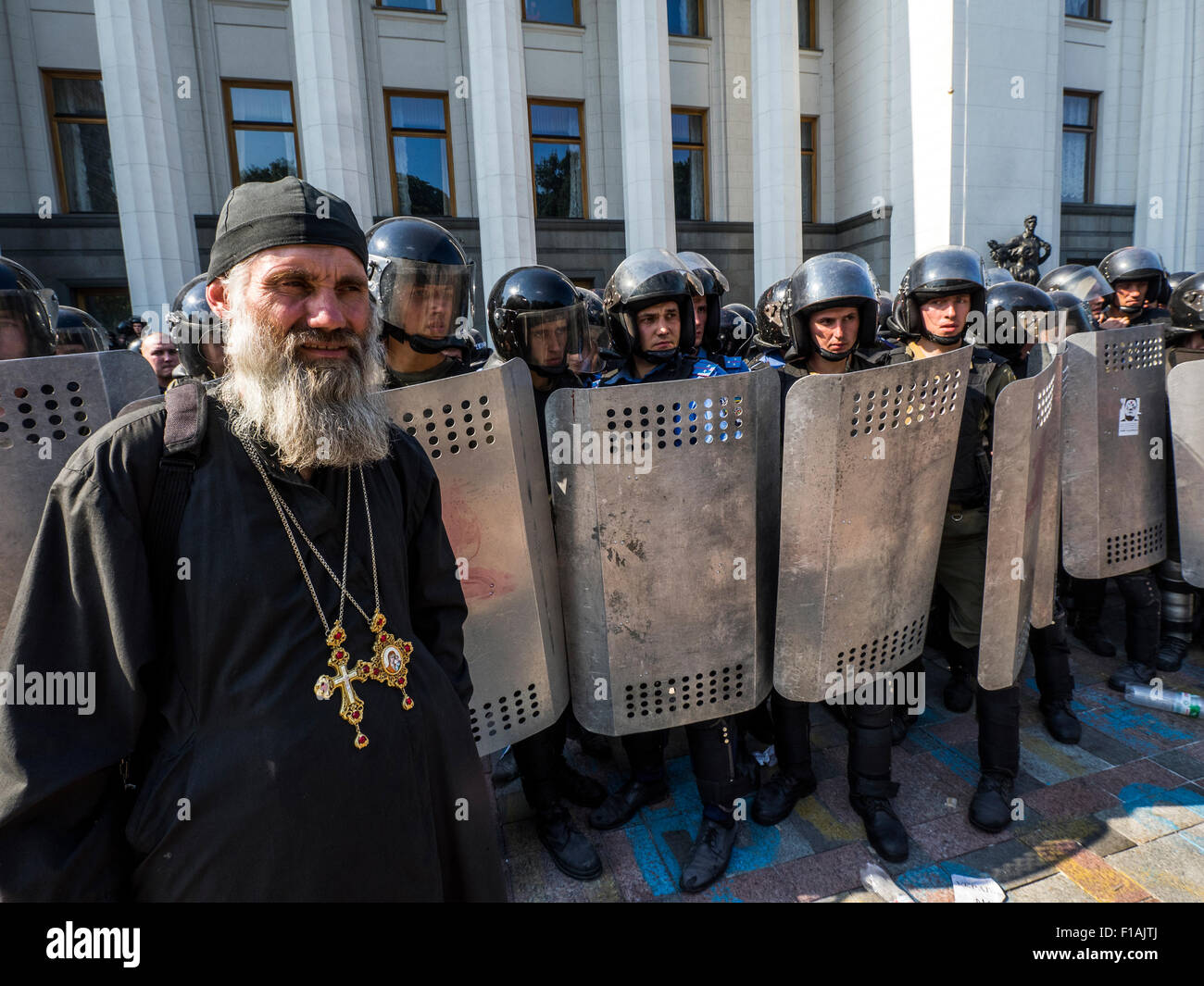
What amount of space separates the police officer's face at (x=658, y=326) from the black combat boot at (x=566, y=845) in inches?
86.4

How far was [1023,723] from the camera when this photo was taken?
3576 millimetres

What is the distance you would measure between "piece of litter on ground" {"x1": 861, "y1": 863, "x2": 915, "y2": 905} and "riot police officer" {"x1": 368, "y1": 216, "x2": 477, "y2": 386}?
2602 mm

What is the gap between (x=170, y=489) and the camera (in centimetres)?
117

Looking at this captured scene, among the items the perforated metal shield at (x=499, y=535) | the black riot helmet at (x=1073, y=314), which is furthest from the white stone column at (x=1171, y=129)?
the perforated metal shield at (x=499, y=535)

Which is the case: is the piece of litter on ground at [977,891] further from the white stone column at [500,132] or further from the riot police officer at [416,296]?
the white stone column at [500,132]

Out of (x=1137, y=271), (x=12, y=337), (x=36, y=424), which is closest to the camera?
(x=36, y=424)

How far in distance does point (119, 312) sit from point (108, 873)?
1634 cm

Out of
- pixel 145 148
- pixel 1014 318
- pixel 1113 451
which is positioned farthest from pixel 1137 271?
pixel 145 148

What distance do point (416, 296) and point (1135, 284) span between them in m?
6.26

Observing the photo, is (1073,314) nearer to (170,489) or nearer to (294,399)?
(294,399)

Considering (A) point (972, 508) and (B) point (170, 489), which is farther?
(A) point (972, 508)

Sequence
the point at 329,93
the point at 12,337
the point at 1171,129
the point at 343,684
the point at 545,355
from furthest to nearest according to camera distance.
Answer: the point at 1171,129 → the point at 329,93 → the point at 545,355 → the point at 12,337 → the point at 343,684

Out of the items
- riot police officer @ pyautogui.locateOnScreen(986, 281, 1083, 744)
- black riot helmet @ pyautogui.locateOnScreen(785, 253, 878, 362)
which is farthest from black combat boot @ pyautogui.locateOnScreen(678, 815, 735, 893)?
black riot helmet @ pyautogui.locateOnScreen(785, 253, 878, 362)
